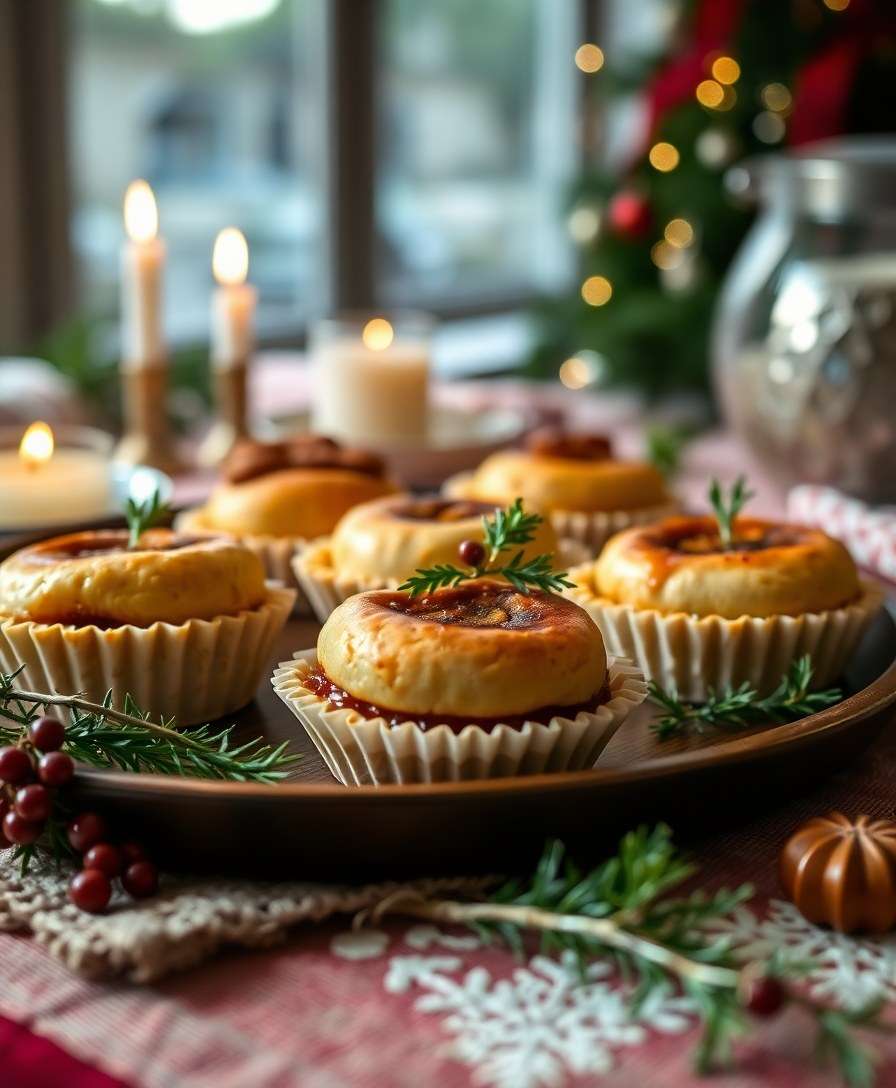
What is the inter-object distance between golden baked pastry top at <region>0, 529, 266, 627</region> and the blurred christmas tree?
2.09 m

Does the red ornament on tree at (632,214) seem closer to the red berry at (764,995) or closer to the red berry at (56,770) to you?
the red berry at (56,770)

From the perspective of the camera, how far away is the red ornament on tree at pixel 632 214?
3521 millimetres

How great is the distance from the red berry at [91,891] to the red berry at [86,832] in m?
0.03

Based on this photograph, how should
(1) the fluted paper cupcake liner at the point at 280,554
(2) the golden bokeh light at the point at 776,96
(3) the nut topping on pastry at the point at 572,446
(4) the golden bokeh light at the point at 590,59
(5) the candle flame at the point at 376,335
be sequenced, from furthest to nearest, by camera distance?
(4) the golden bokeh light at the point at 590,59, (2) the golden bokeh light at the point at 776,96, (5) the candle flame at the point at 376,335, (3) the nut topping on pastry at the point at 572,446, (1) the fluted paper cupcake liner at the point at 280,554

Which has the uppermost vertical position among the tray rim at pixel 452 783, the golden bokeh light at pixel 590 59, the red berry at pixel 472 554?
the golden bokeh light at pixel 590 59

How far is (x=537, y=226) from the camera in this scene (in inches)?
230

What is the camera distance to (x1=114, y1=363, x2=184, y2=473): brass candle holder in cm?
252

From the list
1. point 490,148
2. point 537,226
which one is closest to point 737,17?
point 490,148

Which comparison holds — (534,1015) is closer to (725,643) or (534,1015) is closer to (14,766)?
(14,766)

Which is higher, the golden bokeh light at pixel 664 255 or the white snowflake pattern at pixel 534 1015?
the golden bokeh light at pixel 664 255

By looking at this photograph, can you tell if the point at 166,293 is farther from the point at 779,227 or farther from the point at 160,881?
the point at 160,881

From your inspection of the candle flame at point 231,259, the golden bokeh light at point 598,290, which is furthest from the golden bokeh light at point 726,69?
the candle flame at point 231,259

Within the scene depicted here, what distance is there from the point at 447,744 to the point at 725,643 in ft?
1.33

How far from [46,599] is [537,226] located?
15.6ft
